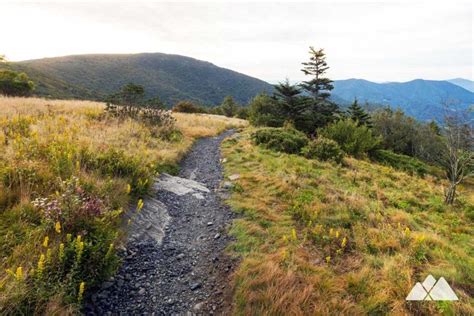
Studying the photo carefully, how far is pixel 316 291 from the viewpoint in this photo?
10.7 feet

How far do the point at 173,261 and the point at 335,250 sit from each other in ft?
9.24

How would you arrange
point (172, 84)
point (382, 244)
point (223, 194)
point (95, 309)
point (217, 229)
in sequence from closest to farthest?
point (95, 309) < point (382, 244) < point (217, 229) < point (223, 194) < point (172, 84)

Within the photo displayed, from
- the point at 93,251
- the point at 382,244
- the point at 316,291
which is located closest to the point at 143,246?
the point at 93,251

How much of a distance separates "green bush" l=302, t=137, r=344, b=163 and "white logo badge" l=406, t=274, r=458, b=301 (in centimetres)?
993

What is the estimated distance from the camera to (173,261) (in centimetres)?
405

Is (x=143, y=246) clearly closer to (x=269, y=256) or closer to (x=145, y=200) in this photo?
(x=145, y=200)

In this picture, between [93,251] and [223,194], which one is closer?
[93,251]

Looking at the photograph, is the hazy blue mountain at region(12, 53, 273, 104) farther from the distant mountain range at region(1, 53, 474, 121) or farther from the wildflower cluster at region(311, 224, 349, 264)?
the wildflower cluster at region(311, 224, 349, 264)

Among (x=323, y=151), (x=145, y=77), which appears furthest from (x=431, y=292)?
(x=145, y=77)

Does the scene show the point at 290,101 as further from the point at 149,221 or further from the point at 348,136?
the point at 149,221

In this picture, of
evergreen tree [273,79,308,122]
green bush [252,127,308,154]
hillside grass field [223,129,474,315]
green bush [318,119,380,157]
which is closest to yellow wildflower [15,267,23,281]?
hillside grass field [223,129,474,315]

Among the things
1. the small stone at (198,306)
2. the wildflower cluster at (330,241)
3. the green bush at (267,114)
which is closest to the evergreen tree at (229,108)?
the green bush at (267,114)

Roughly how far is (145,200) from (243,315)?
3568mm

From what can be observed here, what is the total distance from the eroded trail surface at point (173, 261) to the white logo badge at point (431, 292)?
2.40 meters
